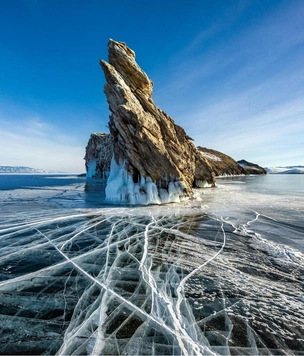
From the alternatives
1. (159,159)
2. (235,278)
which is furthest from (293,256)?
(159,159)

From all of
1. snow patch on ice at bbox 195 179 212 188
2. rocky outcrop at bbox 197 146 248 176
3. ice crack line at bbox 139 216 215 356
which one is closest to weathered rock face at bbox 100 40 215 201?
ice crack line at bbox 139 216 215 356

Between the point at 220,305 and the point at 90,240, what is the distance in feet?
19.7

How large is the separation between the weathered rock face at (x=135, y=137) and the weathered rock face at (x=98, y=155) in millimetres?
47306

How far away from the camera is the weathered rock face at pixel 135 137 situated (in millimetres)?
17328

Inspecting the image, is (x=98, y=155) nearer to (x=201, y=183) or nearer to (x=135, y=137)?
(x=201, y=183)

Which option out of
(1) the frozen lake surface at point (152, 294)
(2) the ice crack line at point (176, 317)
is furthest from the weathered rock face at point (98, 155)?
(2) the ice crack line at point (176, 317)

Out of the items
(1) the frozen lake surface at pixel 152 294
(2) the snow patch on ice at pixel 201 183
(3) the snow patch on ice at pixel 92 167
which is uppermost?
(3) the snow patch on ice at pixel 92 167

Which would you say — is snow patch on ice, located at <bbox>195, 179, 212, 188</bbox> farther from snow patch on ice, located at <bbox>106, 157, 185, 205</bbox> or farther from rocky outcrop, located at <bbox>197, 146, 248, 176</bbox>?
rocky outcrop, located at <bbox>197, 146, 248, 176</bbox>

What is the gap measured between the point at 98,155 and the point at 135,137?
63087mm

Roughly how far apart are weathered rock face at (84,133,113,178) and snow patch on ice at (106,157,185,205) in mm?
48779

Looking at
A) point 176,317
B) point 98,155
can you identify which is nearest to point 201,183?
point 176,317

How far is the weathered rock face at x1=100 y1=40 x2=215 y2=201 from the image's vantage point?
682 inches

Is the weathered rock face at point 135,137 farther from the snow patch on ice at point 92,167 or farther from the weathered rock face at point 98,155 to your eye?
the snow patch on ice at point 92,167

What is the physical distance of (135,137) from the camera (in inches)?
693
